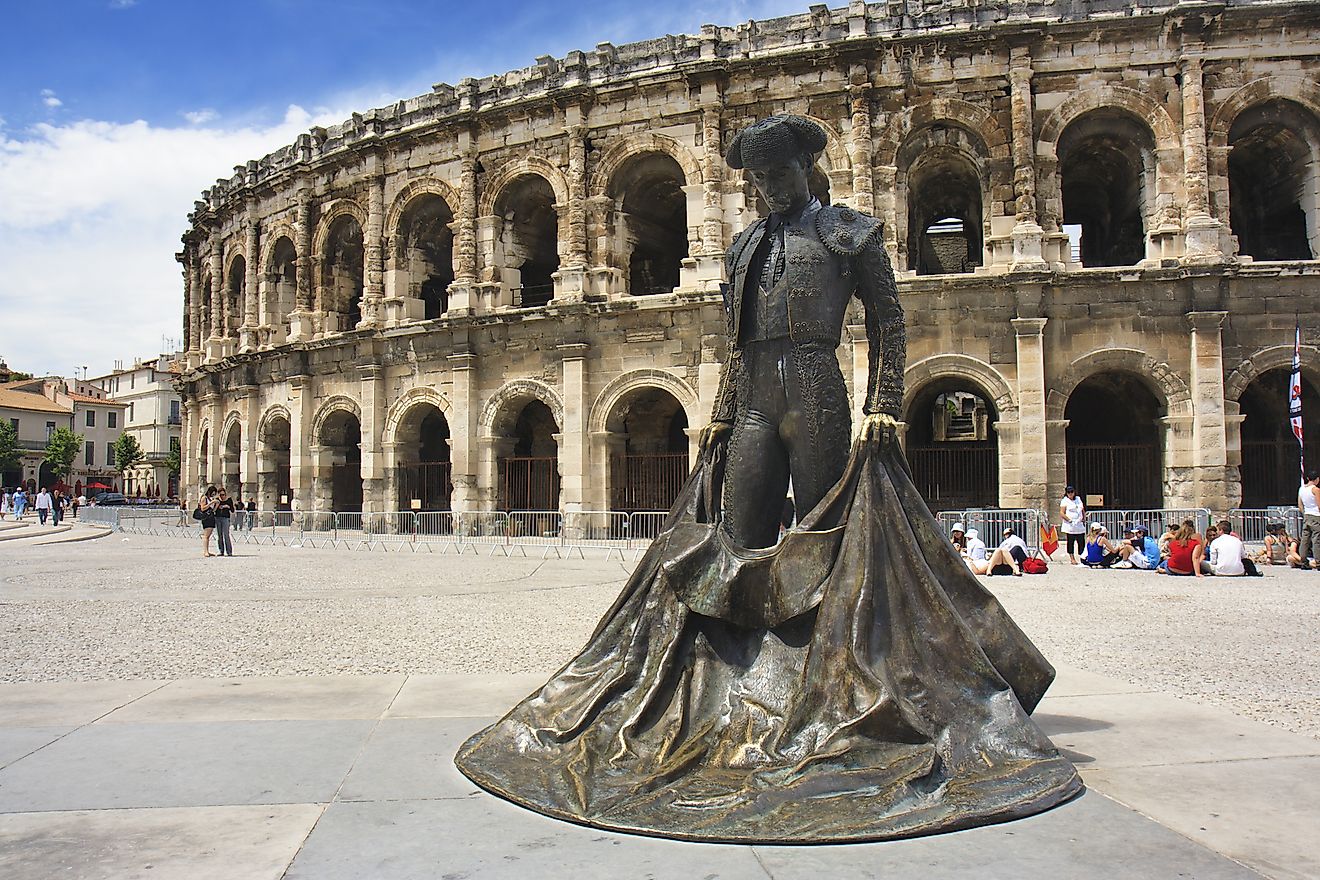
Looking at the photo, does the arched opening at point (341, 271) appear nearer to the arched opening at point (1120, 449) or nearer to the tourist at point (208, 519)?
the tourist at point (208, 519)

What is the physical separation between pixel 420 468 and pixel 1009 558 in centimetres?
1575

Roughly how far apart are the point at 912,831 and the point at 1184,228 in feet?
58.3

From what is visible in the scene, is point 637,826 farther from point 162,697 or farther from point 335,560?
point 335,560

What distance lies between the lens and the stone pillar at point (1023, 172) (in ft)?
57.9

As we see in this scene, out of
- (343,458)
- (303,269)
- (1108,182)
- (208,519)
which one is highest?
(1108,182)

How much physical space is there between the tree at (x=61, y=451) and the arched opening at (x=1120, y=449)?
60411 mm

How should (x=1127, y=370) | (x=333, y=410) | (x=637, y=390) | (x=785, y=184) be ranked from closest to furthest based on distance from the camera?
(x=785, y=184) → (x=1127, y=370) → (x=637, y=390) → (x=333, y=410)

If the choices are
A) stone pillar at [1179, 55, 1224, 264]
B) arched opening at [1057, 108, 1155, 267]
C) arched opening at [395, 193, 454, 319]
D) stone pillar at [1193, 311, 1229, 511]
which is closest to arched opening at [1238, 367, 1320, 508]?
stone pillar at [1193, 311, 1229, 511]

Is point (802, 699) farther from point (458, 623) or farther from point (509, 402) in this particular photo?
point (509, 402)

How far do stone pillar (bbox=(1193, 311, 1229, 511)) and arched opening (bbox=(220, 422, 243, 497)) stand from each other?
25.4 m

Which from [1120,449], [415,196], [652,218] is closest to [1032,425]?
[1120,449]

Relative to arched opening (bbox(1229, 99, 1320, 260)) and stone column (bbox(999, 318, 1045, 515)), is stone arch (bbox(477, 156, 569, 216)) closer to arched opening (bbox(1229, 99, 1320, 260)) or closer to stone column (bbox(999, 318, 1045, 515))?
stone column (bbox(999, 318, 1045, 515))

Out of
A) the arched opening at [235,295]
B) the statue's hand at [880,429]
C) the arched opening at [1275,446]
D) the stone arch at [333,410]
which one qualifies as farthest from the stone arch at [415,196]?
the statue's hand at [880,429]

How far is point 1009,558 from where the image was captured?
13609mm
